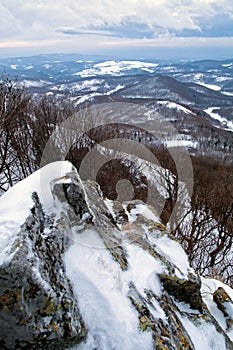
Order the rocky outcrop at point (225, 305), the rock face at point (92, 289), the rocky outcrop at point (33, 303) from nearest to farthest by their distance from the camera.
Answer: the rocky outcrop at point (33, 303) → the rock face at point (92, 289) → the rocky outcrop at point (225, 305)

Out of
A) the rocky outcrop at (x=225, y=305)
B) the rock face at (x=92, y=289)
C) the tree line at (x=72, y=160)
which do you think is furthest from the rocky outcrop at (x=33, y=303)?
the tree line at (x=72, y=160)

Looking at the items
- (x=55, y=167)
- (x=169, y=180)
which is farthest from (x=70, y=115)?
(x=55, y=167)

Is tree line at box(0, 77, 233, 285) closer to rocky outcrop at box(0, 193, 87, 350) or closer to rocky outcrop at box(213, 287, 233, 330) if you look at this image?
rocky outcrop at box(213, 287, 233, 330)

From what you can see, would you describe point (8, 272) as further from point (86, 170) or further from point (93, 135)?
point (93, 135)

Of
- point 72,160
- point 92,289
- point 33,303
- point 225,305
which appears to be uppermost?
point 33,303

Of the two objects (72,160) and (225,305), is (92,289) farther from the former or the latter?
(72,160)

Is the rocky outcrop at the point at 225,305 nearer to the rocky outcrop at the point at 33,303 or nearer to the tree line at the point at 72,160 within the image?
the rocky outcrop at the point at 33,303

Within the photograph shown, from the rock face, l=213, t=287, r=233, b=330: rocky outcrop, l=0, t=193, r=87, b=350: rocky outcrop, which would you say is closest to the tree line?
l=213, t=287, r=233, b=330: rocky outcrop

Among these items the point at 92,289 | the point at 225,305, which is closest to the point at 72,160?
the point at 225,305
